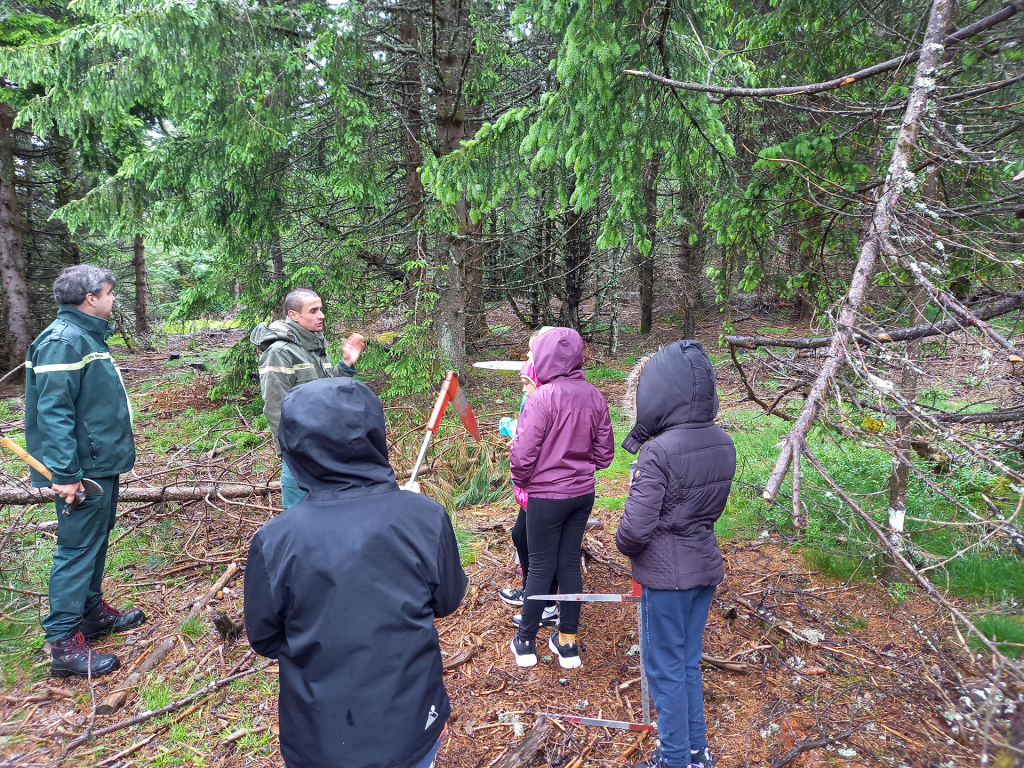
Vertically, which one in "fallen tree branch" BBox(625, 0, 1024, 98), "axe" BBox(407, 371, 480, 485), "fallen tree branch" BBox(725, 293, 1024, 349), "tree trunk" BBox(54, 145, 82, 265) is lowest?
"axe" BBox(407, 371, 480, 485)

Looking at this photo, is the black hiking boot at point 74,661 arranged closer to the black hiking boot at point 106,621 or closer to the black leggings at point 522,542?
the black hiking boot at point 106,621

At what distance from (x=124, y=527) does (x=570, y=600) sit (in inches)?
188

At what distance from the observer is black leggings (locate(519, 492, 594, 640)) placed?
3445 mm

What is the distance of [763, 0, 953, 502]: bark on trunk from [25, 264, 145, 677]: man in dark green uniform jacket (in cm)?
417

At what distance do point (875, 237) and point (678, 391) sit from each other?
102 centimetres

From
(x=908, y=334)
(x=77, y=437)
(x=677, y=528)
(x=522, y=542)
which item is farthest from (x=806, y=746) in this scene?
(x=77, y=437)

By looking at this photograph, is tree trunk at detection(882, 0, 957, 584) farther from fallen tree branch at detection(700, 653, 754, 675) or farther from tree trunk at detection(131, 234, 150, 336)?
tree trunk at detection(131, 234, 150, 336)

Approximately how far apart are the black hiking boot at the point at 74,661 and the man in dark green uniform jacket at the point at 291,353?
149cm

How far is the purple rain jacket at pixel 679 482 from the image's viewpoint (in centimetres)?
259

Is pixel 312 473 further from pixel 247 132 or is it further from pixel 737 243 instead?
pixel 247 132

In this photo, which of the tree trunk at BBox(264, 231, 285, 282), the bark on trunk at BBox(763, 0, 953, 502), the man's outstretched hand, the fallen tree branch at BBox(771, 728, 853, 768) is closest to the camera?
the bark on trunk at BBox(763, 0, 953, 502)

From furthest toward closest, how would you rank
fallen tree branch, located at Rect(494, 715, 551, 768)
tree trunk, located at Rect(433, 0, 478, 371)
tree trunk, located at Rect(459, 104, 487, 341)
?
tree trunk, located at Rect(459, 104, 487, 341)
tree trunk, located at Rect(433, 0, 478, 371)
fallen tree branch, located at Rect(494, 715, 551, 768)

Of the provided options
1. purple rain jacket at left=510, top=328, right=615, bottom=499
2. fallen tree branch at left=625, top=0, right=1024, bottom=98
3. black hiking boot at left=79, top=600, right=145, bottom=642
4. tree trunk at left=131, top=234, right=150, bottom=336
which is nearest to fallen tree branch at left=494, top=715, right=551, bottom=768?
purple rain jacket at left=510, top=328, right=615, bottom=499

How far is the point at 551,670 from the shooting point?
3.60 metres
